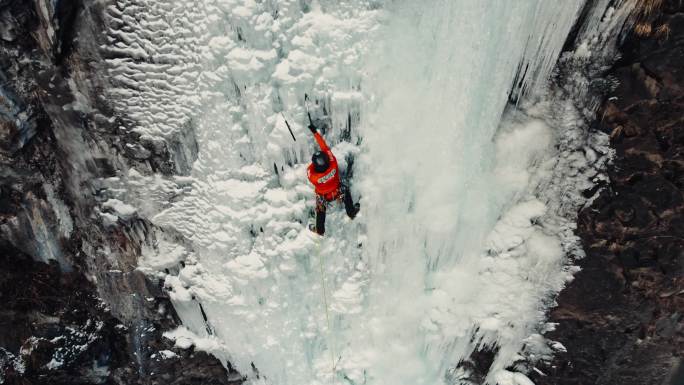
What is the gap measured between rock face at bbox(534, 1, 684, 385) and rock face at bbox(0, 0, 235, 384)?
10.1 feet

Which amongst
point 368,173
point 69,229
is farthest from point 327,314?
point 69,229

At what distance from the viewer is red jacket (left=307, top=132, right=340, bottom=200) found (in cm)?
293

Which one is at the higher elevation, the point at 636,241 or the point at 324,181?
the point at 324,181

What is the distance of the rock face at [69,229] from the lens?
3.02 meters

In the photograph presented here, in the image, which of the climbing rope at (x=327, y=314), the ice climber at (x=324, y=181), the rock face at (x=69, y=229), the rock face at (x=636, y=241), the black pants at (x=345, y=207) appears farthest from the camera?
the climbing rope at (x=327, y=314)

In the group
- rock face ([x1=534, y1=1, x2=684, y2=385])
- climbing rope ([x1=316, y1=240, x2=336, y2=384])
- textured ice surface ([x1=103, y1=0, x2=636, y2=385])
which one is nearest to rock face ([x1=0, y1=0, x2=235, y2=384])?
textured ice surface ([x1=103, y1=0, x2=636, y2=385])

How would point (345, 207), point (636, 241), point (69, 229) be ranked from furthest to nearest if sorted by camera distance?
point (69, 229), point (345, 207), point (636, 241)

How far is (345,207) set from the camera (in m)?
3.41

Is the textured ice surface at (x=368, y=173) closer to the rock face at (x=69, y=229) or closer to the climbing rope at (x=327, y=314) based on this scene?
the climbing rope at (x=327, y=314)

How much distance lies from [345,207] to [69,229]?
2459 millimetres

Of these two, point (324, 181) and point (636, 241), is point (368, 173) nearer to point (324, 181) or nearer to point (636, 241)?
point (324, 181)

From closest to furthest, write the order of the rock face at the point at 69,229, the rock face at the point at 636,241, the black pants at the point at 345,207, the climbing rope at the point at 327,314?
the rock face at the point at 636,241 < the rock face at the point at 69,229 < the black pants at the point at 345,207 < the climbing rope at the point at 327,314

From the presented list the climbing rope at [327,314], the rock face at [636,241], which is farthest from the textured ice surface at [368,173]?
the rock face at [636,241]

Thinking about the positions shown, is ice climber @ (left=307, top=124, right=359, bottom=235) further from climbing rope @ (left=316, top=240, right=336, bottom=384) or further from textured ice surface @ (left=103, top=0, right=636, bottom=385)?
climbing rope @ (left=316, top=240, right=336, bottom=384)
